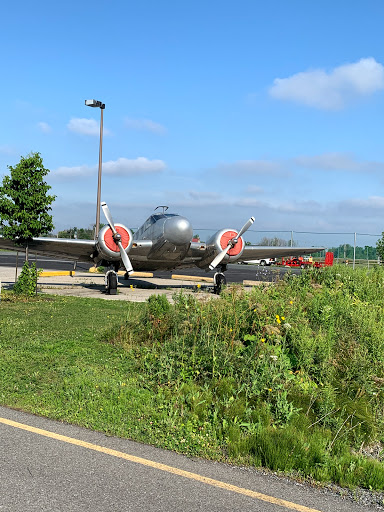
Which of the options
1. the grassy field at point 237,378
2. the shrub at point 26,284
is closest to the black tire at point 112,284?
the shrub at point 26,284

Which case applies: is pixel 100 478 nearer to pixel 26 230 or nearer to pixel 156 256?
pixel 26 230

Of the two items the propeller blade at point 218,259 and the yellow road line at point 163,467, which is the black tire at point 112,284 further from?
the yellow road line at point 163,467

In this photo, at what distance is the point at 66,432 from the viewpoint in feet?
17.4

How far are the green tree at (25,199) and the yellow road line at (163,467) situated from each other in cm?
1321

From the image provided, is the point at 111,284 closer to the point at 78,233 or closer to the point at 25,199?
the point at 25,199

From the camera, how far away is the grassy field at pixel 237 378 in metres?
4.98

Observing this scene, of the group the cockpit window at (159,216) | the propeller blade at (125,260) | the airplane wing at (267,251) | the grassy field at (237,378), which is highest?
the cockpit window at (159,216)

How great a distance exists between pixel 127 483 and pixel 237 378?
2626mm

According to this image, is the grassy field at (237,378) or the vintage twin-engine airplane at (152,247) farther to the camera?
the vintage twin-engine airplane at (152,247)

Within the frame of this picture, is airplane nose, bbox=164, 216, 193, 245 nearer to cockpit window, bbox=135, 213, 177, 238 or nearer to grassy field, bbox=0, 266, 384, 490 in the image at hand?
cockpit window, bbox=135, 213, 177, 238

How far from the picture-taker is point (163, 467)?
14.7 feet

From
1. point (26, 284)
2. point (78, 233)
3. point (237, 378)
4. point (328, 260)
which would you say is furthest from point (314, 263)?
point (78, 233)

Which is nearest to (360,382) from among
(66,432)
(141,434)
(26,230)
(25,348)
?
(141,434)

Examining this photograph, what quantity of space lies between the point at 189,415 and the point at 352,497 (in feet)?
6.68
